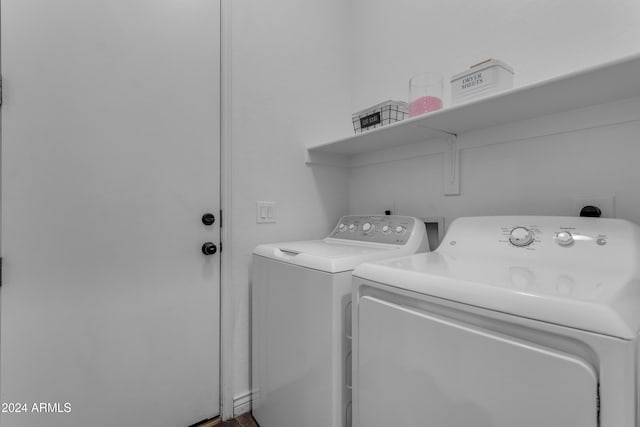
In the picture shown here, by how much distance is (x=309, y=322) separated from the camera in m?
1.08

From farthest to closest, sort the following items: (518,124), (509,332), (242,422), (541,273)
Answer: (242,422), (518,124), (541,273), (509,332)

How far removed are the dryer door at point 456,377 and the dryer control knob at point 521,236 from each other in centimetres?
50

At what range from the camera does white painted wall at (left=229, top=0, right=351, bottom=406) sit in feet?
5.09

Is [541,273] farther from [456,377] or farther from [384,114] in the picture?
[384,114]

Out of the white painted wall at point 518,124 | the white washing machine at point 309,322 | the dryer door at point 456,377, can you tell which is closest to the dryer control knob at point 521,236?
the white painted wall at point 518,124

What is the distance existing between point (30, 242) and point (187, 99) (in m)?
0.84

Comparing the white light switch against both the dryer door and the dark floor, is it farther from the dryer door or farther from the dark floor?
the dark floor

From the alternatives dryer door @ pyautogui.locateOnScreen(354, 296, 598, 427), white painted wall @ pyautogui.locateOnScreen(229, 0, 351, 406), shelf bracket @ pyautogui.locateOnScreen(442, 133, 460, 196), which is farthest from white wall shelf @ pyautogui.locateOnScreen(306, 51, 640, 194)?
dryer door @ pyautogui.locateOnScreen(354, 296, 598, 427)

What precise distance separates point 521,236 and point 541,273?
26 cm

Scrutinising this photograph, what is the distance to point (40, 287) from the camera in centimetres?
113

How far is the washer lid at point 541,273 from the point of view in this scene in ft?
→ 1.78

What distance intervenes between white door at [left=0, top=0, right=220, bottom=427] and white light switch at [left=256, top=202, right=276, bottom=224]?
217 mm

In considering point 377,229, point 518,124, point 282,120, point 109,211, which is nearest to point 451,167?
point 518,124

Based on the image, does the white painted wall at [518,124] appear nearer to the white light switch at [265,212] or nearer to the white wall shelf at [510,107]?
the white wall shelf at [510,107]
